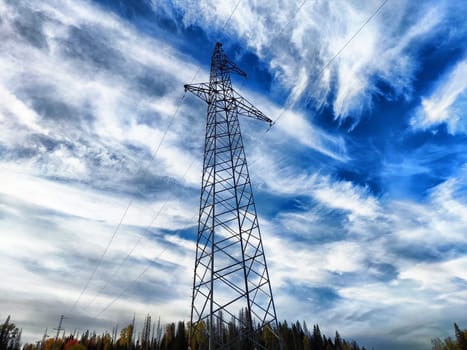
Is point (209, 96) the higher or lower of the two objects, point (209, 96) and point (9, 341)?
the higher

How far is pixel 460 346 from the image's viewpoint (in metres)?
63.1

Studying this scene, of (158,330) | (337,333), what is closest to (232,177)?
(158,330)

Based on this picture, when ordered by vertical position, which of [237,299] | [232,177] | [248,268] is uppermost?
[232,177]

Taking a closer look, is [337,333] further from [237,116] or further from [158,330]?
[237,116]

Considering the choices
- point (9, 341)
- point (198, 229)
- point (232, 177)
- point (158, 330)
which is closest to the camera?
point (198, 229)

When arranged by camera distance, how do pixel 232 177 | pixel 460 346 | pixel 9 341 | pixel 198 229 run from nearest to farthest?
1. pixel 198 229
2. pixel 232 177
3. pixel 460 346
4. pixel 9 341

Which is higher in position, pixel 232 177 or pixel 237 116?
pixel 237 116

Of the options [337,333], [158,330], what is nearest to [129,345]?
[158,330]

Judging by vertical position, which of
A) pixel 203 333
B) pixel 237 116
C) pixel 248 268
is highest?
pixel 237 116

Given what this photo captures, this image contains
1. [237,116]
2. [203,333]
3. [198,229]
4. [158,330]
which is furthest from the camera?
[158,330]

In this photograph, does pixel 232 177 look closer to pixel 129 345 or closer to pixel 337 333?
pixel 129 345

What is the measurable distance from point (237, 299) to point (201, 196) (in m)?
6.03

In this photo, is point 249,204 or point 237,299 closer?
point 237,299

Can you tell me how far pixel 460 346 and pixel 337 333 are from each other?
1307 inches
